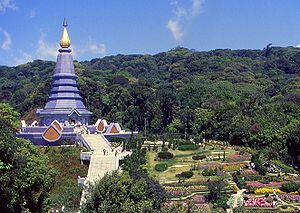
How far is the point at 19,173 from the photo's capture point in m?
23.6

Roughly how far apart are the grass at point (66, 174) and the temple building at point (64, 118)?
3.03m

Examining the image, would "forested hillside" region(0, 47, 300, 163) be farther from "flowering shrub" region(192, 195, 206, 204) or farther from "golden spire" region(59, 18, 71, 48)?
"golden spire" region(59, 18, 71, 48)

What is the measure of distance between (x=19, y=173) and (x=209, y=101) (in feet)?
116

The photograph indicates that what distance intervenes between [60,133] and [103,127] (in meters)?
6.65

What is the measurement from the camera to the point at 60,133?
41906mm

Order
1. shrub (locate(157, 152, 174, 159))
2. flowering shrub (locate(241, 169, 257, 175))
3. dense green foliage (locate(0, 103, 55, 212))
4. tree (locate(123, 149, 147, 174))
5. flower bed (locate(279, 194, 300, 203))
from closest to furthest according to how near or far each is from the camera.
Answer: dense green foliage (locate(0, 103, 55, 212))
flower bed (locate(279, 194, 300, 203))
tree (locate(123, 149, 147, 174))
flowering shrub (locate(241, 169, 257, 175))
shrub (locate(157, 152, 174, 159))

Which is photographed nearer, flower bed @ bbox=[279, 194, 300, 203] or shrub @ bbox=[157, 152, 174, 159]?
flower bed @ bbox=[279, 194, 300, 203]

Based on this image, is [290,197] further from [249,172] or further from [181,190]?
[181,190]

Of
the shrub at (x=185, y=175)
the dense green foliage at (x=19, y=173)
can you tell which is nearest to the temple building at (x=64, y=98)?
the shrub at (x=185, y=175)

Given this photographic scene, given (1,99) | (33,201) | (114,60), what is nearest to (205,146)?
(33,201)

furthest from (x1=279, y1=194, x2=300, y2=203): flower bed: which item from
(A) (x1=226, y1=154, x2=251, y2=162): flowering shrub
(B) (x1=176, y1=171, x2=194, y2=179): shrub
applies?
(A) (x1=226, y1=154, x2=251, y2=162): flowering shrub

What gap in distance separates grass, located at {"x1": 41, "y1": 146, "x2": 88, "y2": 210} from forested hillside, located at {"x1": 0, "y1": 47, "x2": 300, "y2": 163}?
1586 centimetres

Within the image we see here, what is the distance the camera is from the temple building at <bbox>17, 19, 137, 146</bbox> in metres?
41.9

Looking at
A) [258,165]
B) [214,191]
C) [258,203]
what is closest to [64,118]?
[258,165]
